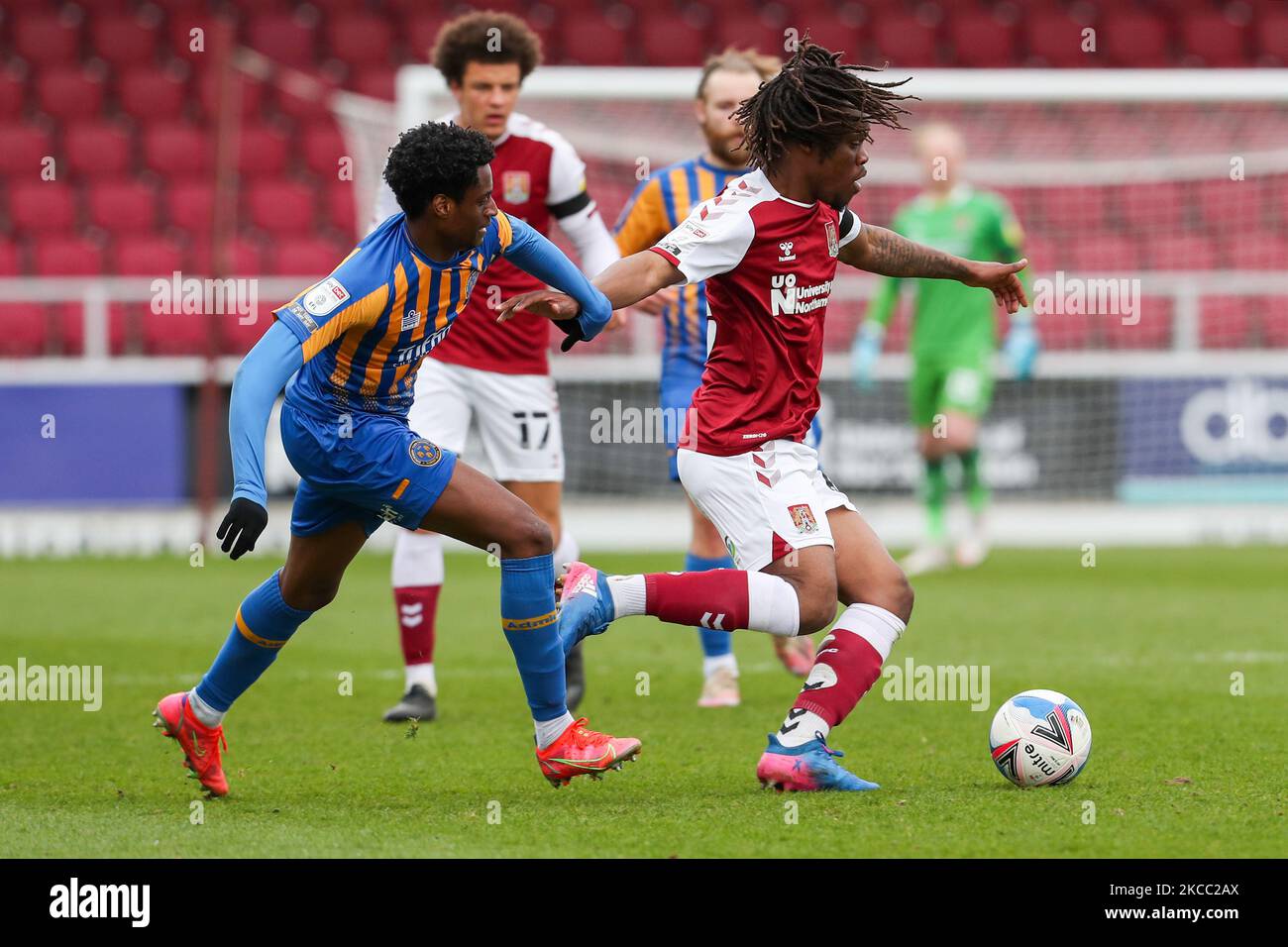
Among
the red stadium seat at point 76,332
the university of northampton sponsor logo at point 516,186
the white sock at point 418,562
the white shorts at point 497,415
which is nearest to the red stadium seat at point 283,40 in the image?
the red stadium seat at point 76,332

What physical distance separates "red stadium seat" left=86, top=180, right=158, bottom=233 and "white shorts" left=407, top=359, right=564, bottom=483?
11580 millimetres

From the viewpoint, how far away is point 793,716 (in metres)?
4.69

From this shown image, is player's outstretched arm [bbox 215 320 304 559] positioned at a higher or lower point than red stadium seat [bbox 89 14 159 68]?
lower

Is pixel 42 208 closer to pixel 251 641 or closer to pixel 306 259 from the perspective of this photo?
pixel 306 259

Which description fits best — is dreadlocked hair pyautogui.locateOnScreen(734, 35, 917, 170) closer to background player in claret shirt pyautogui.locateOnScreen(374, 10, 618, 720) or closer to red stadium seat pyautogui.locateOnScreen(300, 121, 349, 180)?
background player in claret shirt pyautogui.locateOnScreen(374, 10, 618, 720)

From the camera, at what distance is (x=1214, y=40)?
18.3m

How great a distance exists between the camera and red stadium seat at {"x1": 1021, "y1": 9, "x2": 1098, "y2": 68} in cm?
1809

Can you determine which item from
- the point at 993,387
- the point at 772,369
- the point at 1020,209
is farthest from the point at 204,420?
the point at 772,369

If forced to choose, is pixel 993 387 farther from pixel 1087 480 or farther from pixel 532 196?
pixel 532 196

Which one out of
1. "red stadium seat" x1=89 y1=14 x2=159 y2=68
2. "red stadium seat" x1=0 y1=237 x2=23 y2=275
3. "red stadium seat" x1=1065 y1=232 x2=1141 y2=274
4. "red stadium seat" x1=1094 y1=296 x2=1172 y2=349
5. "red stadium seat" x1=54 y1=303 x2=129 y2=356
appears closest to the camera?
"red stadium seat" x1=1094 y1=296 x2=1172 y2=349

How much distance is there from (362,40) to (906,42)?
225 inches

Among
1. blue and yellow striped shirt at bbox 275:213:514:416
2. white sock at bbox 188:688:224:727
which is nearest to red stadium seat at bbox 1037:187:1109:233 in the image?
blue and yellow striped shirt at bbox 275:213:514:416

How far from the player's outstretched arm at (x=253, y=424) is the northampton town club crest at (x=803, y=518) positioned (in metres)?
1.40

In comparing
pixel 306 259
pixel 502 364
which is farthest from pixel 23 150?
pixel 502 364
